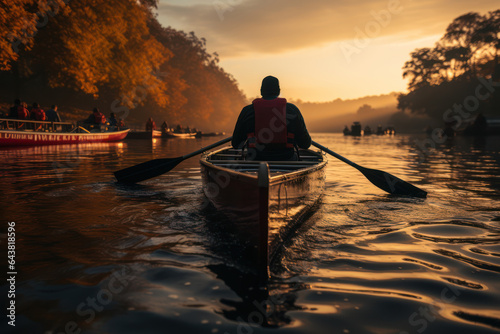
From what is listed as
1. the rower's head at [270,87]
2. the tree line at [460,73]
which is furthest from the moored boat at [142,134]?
the tree line at [460,73]

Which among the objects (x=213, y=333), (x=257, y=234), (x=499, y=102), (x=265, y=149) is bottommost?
(x=213, y=333)

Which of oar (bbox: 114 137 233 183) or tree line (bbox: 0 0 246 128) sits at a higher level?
tree line (bbox: 0 0 246 128)

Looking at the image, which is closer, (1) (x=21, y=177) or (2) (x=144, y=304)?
(2) (x=144, y=304)

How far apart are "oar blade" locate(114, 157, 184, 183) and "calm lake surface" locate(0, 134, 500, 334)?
2.10m

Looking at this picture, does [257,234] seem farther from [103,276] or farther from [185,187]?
[185,187]

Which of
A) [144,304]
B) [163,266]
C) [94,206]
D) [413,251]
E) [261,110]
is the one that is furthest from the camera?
[94,206]

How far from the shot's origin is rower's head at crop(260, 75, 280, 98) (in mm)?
5250

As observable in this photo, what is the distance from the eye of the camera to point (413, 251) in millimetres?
3639

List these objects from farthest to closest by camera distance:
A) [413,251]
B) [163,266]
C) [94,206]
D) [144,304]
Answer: [94,206] → [413,251] → [163,266] → [144,304]

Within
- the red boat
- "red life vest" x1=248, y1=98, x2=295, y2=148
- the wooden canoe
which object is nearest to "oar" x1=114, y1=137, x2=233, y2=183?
"red life vest" x1=248, y1=98, x2=295, y2=148

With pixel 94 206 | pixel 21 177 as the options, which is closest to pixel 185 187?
pixel 94 206

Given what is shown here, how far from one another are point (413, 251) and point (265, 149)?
109 inches

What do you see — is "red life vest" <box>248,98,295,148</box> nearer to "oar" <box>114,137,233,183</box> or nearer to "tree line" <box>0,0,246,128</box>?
"oar" <box>114,137,233,183</box>

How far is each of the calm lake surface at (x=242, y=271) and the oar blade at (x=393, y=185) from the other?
72 centimetres
